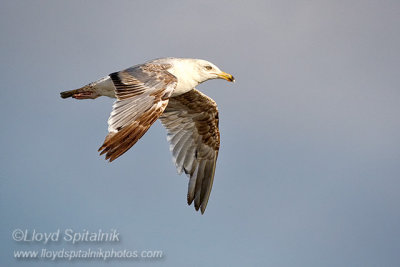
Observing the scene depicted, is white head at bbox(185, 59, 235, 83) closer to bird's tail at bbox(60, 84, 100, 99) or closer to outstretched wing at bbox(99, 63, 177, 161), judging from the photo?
outstretched wing at bbox(99, 63, 177, 161)

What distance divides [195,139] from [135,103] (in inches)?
207

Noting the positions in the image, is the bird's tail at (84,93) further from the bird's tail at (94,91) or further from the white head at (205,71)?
the white head at (205,71)

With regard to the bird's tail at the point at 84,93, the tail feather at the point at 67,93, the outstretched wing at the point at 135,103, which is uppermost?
the outstretched wing at the point at 135,103

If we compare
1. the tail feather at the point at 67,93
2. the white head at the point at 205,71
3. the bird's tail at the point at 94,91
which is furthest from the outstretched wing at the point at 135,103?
the tail feather at the point at 67,93

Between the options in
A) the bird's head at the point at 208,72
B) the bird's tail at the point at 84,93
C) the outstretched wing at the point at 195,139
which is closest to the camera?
the bird's tail at the point at 84,93

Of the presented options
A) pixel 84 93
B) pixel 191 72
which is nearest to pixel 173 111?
pixel 191 72

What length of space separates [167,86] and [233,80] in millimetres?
2899

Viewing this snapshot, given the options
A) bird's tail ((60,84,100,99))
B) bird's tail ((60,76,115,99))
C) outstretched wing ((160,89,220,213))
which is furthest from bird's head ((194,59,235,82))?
bird's tail ((60,84,100,99))

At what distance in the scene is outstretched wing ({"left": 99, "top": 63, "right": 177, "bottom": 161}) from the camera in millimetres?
11766

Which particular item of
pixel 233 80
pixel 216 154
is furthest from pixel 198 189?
pixel 233 80

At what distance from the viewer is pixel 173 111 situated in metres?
17.6

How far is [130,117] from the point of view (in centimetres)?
→ 1218

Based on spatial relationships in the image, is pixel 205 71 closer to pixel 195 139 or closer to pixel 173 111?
pixel 173 111

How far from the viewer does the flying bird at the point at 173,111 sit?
12.1 m
